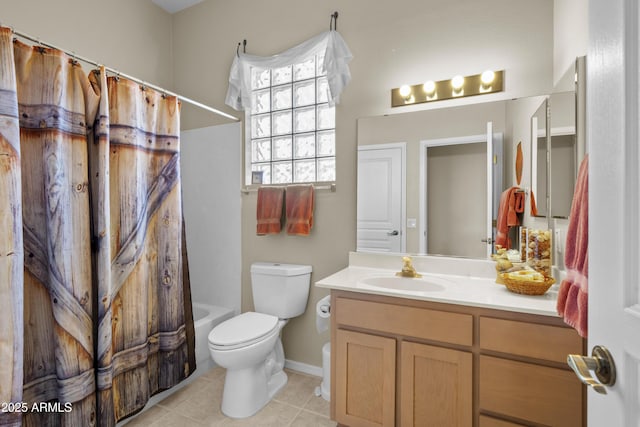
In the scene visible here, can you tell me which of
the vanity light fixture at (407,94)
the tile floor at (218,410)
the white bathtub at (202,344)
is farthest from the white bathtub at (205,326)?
Result: the vanity light fixture at (407,94)

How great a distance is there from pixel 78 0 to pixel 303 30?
1588mm

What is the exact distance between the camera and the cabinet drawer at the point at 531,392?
3.87 ft

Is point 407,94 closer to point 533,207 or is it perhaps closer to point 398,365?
point 533,207

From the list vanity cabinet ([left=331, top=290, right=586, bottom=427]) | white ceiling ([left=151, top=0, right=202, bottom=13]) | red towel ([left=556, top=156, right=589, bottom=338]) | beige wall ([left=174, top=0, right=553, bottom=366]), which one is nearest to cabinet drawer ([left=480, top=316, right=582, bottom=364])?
vanity cabinet ([left=331, top=290, right=586, bottom=427])

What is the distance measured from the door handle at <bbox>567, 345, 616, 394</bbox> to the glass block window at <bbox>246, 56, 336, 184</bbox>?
6.06 ft

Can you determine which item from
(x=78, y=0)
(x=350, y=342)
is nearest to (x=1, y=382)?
(x=350, y=342)

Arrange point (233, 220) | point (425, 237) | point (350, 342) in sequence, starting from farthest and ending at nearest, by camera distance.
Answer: point (233, 220) → point (425, 237) → point (350, 342)

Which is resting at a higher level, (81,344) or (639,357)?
(639,357)

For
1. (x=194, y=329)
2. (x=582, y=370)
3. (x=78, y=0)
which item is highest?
(x=78, y=0)

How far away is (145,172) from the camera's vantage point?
69.4 inches

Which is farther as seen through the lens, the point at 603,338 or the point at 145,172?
the point at 145,172

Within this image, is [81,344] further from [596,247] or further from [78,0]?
[78,0]

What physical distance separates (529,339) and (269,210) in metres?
1.71

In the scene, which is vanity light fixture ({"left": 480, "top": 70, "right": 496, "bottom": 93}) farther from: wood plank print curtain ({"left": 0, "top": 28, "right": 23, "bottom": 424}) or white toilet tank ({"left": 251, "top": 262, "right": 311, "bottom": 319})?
wood plank print curtain ({"left": 0, "top": 28, "right": 23, "bottom": 424})
